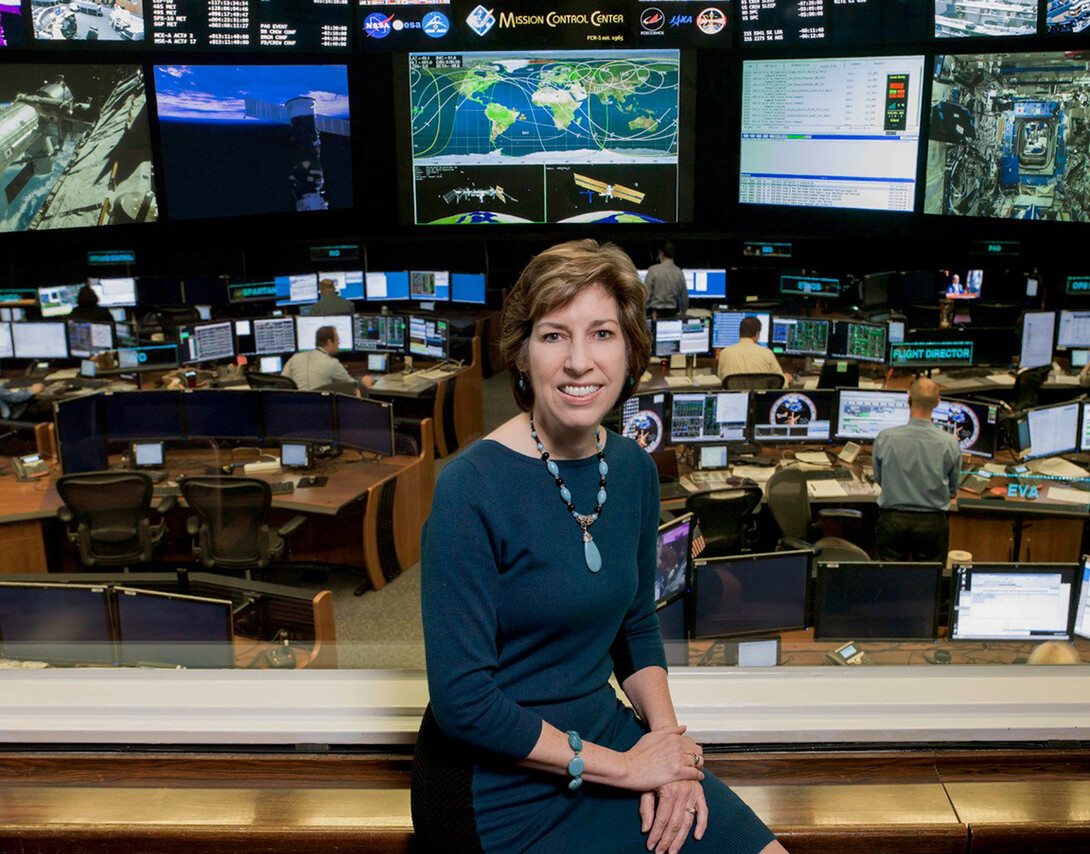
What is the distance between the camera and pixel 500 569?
1.32 meters

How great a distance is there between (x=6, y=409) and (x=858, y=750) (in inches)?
270

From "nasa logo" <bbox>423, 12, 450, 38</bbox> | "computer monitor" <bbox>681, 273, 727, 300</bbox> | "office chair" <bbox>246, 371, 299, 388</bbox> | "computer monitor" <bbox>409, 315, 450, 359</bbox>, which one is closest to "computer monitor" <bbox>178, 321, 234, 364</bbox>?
"office chair" <bbox>246, 371, 299, 388</bbox>

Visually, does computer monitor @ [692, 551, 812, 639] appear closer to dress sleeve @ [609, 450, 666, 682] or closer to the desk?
dress sleeve @ [609, 450, 666, 682]

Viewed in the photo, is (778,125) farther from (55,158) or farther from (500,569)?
(500,569)

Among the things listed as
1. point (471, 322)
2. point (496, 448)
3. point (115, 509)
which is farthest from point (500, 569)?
point (471, 322)

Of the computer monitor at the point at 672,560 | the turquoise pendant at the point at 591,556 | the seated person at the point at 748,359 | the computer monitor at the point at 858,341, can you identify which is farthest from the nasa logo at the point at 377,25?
the turquoise pendant at the point at 591,556

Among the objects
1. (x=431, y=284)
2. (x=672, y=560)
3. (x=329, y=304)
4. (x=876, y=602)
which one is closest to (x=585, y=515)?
(x=672, y=560)

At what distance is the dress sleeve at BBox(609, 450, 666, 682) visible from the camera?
1484mm

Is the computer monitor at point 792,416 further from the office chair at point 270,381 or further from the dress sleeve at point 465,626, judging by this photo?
the dress sleeve at point 465,626

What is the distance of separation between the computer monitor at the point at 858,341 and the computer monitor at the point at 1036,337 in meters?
1.11

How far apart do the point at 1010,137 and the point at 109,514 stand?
26.2 feet

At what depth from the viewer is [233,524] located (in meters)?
5.45

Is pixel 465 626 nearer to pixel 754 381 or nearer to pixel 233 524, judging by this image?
pixel 233 524

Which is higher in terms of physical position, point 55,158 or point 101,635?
point 55,158
